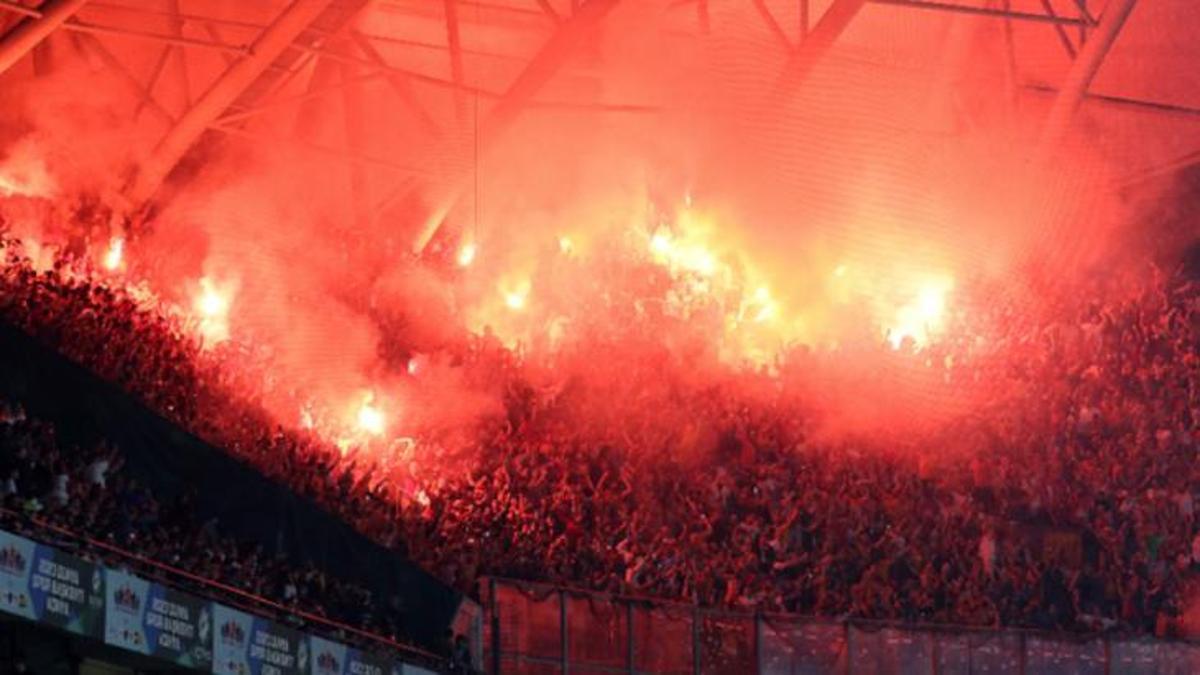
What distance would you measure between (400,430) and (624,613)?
7176 mm

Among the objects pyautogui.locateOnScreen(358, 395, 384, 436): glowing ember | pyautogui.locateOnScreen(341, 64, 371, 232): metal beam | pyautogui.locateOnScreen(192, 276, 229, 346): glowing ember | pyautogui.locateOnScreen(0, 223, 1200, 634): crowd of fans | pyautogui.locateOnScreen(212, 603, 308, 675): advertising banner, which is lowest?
pyautogui.locateOnScreen(212, 603, 308, 675): advertising banner

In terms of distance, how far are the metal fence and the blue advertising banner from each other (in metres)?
1.29

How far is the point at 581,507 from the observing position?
90.7 feet

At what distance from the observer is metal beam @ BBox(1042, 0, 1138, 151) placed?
32.5m

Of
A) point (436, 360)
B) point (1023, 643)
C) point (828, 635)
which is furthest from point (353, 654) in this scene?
point (436, 360)

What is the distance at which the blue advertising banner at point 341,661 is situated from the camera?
23.6 meters

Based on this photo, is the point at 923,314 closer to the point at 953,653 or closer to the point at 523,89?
the point at 523,89

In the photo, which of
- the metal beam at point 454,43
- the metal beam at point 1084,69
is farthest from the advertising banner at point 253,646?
the metal beam at point 1084,69

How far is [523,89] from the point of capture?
34.0 m

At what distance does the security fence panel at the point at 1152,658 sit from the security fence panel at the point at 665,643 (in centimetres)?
459

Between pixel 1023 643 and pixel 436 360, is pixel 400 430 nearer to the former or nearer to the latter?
pixel 436 360

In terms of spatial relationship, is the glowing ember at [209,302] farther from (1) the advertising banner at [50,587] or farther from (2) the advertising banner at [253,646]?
(1) the advertising banner at [50,587]

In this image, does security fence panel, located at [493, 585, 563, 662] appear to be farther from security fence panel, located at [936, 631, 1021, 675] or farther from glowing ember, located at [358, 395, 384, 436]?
glowing ember, located at [358, 395, 384, 436]

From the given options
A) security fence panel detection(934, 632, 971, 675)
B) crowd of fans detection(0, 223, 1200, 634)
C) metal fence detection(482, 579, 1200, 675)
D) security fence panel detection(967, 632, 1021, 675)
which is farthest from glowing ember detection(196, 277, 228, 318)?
security fence panel detection(967, 632, 1021, 675)
